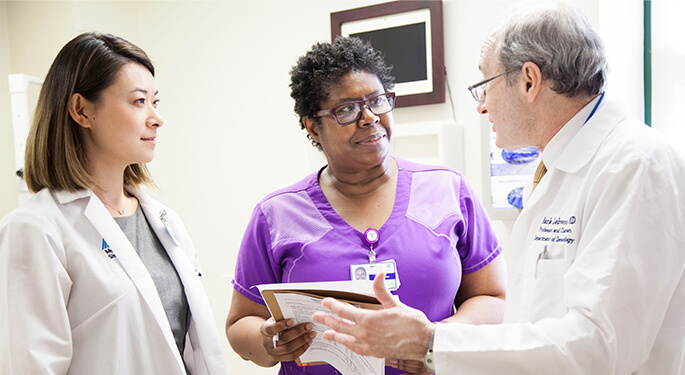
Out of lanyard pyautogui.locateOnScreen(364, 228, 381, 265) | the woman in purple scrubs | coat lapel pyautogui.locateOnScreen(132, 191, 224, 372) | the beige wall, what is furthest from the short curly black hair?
the beige wall

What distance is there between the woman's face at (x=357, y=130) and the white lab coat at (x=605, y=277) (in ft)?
1.85

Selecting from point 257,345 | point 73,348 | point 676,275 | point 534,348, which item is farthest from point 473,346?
point 73,348

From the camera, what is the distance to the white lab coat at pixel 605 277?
84cm

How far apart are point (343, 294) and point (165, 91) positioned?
2.36m

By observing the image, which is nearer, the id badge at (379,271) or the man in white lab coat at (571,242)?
the man in white lab coat at (571,242)

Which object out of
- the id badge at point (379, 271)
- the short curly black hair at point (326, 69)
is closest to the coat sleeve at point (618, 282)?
the id badge at point (379, 271)

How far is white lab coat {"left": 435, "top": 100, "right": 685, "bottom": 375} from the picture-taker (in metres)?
0.84

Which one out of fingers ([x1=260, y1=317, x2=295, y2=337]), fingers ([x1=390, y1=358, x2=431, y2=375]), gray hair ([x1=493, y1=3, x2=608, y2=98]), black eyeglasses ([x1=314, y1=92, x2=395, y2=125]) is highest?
gray hair ([x1=493, y1=3, x2=608, y2=98])

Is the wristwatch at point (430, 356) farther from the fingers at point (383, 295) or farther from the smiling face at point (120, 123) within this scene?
the smiling face at point (120, 123)

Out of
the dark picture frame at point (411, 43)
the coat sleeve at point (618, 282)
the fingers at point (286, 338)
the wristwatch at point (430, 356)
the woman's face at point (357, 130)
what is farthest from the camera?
the dark picture frame at point (411, 43)

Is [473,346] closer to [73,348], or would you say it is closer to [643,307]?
[643,307]

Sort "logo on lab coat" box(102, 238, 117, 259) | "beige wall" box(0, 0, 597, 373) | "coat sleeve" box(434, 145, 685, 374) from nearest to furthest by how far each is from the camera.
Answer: "coat sleeve" box(434, 145, 685, 374), "logo on lab coat" box(102, 238, 117, 259), "beige wall" box(0, 0, 597, 373)

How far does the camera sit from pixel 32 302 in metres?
1.17

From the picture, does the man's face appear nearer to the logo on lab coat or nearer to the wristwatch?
the wristwatch
